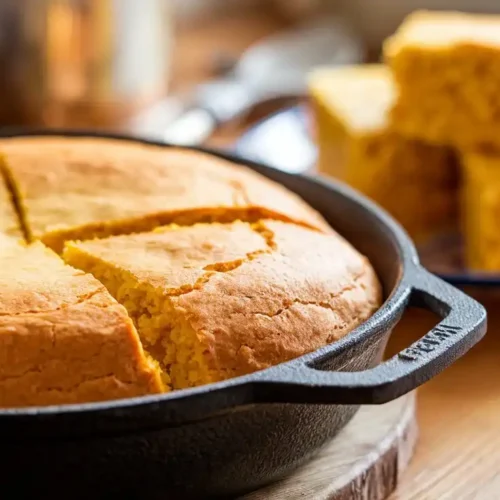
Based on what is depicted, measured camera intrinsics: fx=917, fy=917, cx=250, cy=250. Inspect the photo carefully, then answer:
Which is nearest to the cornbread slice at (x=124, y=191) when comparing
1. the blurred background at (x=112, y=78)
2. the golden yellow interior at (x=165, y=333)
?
the golden yellow interior at (x=165, y=333)

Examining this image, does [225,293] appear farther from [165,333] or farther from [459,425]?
[459,425]

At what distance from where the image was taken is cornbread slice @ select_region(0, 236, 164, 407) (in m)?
0.87

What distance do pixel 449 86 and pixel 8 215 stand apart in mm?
993

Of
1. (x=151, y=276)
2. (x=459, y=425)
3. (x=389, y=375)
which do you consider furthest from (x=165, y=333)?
(x=459, y=425)

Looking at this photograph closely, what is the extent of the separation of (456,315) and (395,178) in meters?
0.94

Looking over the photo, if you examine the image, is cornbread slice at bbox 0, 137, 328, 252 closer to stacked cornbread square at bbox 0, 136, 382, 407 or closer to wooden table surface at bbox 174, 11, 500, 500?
stacked cornbread square at bbox 0, 136, 382, 407

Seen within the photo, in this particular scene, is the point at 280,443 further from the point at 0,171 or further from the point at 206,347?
the point at 0,171

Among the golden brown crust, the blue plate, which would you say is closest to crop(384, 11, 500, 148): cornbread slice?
the blue plate

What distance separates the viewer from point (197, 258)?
3.40 feet

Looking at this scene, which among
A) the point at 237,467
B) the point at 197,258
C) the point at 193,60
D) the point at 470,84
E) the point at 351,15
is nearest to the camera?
the point at 237,467

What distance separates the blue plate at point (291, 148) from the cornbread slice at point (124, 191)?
22.2 inches

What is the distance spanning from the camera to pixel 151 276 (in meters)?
0.98

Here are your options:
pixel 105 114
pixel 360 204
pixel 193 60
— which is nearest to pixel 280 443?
pixel 360 204

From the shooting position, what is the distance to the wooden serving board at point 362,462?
1.03m
